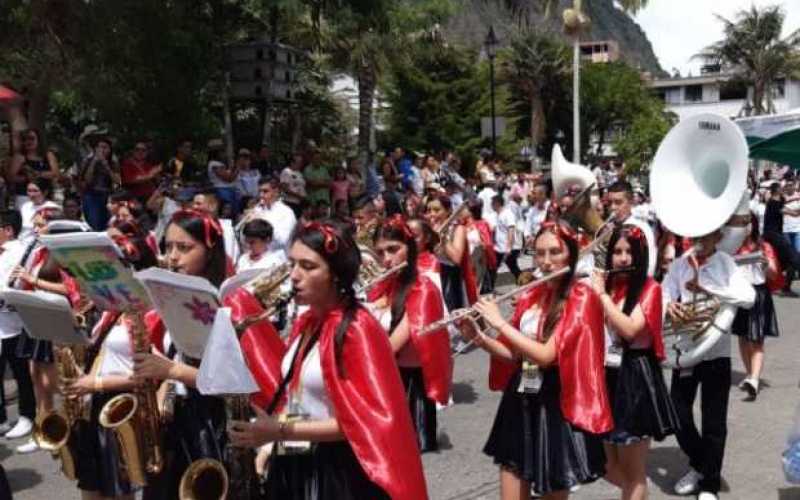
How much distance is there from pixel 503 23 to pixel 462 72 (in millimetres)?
12425

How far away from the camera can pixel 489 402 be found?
25.8 feet

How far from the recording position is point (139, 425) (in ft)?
11.7

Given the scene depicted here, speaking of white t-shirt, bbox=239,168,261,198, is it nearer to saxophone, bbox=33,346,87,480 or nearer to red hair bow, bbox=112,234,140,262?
red hair bow, bbox=112,234,140,262

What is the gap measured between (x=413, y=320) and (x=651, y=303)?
59.7 inches

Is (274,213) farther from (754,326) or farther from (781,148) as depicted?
(781,148)

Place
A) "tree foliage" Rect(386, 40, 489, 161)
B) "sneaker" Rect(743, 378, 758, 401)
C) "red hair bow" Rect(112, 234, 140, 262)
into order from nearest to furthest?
1. "red hair bow" Rect(112, 234, 140, 262)
2. "sneaker" Rect(743, 378, 758, 401)
3. "tree foliage" Rect(386, 40, 489, 161)

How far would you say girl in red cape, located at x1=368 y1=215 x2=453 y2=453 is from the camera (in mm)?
5598

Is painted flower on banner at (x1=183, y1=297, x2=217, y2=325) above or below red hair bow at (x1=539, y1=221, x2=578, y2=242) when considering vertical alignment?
below

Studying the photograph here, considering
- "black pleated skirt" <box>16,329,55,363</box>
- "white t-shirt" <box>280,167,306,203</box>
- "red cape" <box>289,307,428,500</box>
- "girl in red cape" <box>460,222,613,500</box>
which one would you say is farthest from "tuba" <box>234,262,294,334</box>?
"white t-shirt" <box>280,167,306,203</box>

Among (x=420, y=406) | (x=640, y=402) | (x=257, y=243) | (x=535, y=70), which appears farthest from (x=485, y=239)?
(x=535, y=70)

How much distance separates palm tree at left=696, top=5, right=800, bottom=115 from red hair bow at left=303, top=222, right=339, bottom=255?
A: 192 ft

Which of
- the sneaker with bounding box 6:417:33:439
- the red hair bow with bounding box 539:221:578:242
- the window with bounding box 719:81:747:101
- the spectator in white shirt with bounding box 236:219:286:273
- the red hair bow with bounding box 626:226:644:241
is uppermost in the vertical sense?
the window with bounding box 719:81:747:101

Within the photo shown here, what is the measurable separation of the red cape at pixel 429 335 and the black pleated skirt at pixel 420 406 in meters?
0.07

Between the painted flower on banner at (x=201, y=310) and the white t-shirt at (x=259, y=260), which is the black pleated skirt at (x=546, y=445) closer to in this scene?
the painted flower on banner at (x=201, y=310)
